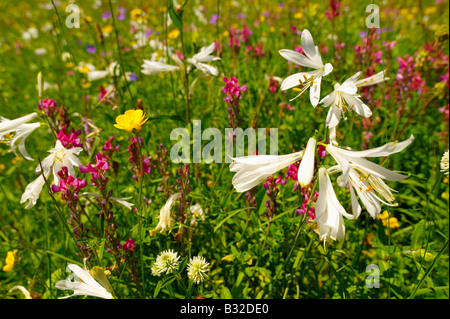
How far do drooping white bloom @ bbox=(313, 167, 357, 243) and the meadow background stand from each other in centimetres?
18

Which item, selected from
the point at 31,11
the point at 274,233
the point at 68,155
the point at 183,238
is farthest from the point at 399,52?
the point at 31,11

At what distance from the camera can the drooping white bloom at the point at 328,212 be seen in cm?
81

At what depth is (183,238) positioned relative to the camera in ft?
4.16

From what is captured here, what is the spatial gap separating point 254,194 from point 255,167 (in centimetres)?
48

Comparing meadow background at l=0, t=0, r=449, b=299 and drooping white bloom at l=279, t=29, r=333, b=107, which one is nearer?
drooping white bloom at l=279, t=29, r=333, b=107

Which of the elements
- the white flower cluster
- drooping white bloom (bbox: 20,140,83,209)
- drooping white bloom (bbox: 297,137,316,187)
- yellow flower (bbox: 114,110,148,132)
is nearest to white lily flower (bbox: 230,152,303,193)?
drooping white bloom (bbox: 297,137,316,187)

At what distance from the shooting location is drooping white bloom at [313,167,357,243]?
2.65 feet

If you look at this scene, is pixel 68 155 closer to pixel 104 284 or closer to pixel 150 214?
pixel 150 214

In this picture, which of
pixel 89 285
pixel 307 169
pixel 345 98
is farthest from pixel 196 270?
pixel 345 98

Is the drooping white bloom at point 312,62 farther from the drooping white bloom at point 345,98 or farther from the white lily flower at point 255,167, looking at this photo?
the white lily flower at point 255,167

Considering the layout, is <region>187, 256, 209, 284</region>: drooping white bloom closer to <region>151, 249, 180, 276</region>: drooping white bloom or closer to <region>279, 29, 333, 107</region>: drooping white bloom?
<region>151, 249, 180, 276</region>: drooping white bloom

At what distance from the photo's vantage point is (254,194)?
4.44ft

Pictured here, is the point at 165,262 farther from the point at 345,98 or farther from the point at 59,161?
the point at 345,98

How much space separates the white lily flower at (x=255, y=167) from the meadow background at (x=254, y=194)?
23 cm
